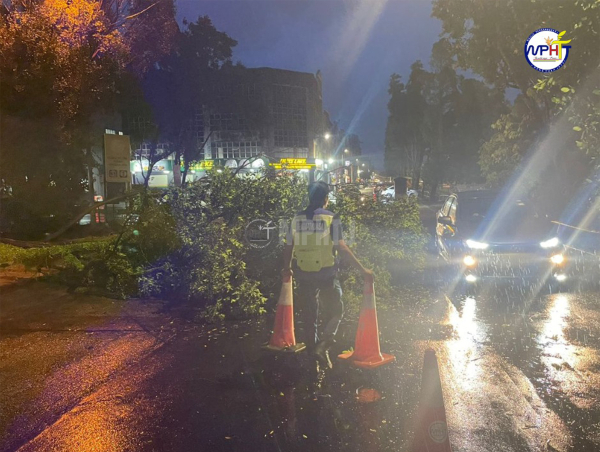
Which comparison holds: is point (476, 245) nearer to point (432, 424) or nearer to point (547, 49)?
point (432, 424)

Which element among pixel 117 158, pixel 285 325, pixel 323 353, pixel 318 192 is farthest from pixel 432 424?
pixel 117 158

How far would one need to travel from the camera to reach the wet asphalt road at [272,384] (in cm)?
380

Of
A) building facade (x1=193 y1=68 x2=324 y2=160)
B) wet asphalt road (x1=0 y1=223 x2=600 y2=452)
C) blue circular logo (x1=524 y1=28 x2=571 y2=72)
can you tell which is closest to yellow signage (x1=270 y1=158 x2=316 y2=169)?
wet asphalt road (x1=0 y1=223 x2=600 y2=452)

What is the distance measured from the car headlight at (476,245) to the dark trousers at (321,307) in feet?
15.4

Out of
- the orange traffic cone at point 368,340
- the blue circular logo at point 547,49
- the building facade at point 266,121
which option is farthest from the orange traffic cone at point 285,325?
the building facade at point 266,121

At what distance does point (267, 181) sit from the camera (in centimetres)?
833

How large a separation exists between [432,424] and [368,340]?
1.88 meters

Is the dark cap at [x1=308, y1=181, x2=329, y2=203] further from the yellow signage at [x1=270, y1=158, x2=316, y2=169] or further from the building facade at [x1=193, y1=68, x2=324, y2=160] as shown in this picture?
the building facade at [x1=193, y1=68, x2=324, y2=160]

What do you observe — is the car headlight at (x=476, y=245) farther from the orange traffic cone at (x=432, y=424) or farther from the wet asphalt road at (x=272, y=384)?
the orange traffic cone at (x=432, y=424)

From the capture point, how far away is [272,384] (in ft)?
15.8

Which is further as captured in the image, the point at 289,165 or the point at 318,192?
the point at 289,165

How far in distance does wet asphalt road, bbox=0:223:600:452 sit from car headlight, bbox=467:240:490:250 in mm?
1786

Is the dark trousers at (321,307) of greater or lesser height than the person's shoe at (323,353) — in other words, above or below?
above

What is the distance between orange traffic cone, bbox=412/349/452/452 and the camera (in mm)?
3355
